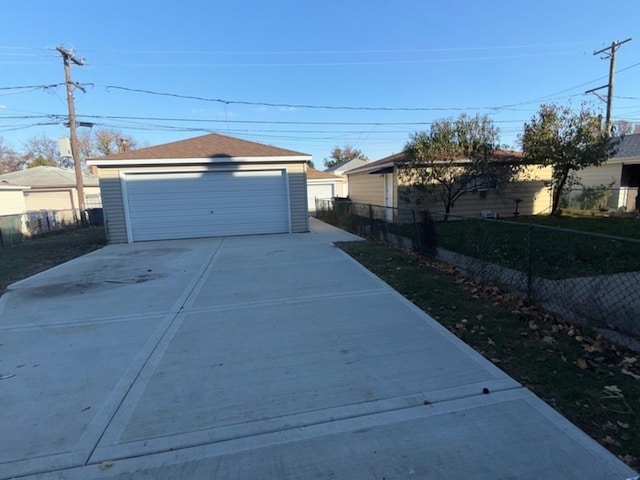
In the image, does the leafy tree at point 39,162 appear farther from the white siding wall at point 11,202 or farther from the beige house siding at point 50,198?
the white siding wall at point 11,202

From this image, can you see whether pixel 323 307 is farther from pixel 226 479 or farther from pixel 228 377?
pixel 226 479

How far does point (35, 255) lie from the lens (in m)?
10.1

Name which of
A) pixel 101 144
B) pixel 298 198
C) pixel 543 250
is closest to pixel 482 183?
pixel 298 198

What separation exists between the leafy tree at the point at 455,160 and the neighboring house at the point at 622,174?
19.0ft

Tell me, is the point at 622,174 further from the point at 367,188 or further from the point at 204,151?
the point at 204,151

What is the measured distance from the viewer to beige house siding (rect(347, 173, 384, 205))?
16.8 metres

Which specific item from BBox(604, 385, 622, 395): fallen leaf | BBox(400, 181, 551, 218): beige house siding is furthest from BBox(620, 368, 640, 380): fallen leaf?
BBox(400, 181, 551, 218): beige house siding

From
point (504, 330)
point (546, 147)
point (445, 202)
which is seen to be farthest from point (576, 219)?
point (504, 330)

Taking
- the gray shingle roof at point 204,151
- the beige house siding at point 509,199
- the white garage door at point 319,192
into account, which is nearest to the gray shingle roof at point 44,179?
the white garage door at point 319,192

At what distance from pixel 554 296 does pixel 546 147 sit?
10.0 meters

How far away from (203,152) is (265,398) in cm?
1119

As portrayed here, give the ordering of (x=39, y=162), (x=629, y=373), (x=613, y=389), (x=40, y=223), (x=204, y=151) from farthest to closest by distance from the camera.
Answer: (x=39, y=162) < (x=40, y=223) < (x=204, y=151) < (x=629, y=373) < (x=613, y=389)

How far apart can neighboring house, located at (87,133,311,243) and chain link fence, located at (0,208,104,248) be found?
3.45 metres

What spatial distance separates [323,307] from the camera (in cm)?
478
